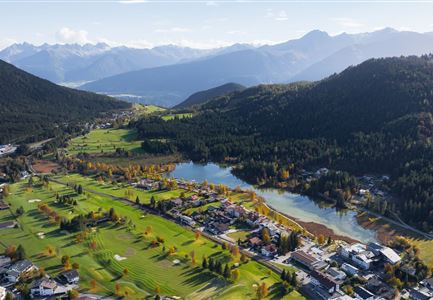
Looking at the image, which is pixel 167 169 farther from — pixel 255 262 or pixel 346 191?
pixel 255 262

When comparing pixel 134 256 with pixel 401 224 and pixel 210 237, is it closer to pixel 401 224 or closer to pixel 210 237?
pixel 210 237

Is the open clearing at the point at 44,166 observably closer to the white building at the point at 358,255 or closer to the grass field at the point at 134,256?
the grass field at the point at 134,256

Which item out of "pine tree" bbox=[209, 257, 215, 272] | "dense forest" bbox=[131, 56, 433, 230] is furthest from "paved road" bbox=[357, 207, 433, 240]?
"pine tree" bbox=[209, 257, 215, 272]

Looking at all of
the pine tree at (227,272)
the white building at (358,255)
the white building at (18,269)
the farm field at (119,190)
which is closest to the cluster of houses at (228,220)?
the farm field at (119,190)

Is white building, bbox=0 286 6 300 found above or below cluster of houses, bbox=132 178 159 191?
below

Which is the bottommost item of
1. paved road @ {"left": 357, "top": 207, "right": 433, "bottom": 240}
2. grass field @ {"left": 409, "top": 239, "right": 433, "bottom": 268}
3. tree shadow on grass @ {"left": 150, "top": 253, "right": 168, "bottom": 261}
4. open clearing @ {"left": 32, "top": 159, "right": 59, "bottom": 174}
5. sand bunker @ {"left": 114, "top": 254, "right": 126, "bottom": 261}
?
grass field @ {"left": 409, "top": 239, "right": 433, "bottom": 268}

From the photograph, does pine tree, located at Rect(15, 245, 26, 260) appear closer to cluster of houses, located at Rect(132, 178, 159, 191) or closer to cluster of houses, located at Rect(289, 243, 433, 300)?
cluster of houses, located at Rect(132, 178, 159, 191)
